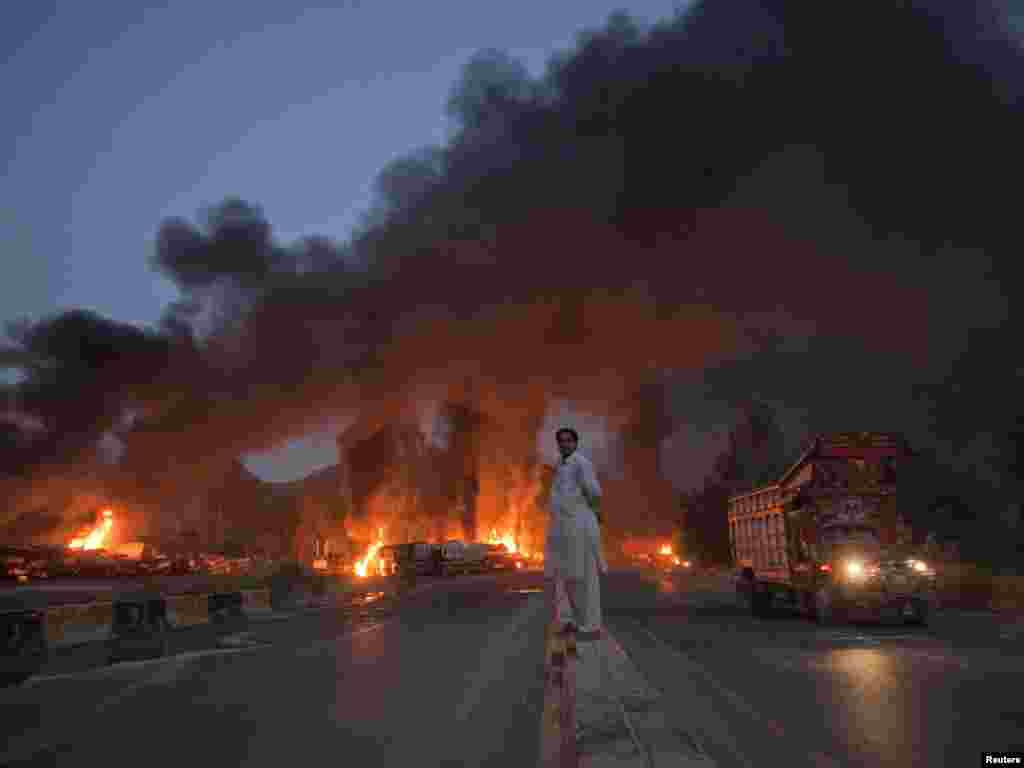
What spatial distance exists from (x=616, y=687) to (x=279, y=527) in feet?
407

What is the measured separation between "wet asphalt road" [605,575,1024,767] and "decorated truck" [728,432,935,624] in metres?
1.03

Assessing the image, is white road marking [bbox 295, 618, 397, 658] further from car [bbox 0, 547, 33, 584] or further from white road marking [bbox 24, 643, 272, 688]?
car [bbox 0, 547, 33, 584]

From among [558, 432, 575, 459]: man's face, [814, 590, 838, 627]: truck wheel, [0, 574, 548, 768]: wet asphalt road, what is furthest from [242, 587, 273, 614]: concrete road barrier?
[558, 432, 575, 459]: man's face

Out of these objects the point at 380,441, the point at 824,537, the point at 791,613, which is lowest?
the point at 791,613

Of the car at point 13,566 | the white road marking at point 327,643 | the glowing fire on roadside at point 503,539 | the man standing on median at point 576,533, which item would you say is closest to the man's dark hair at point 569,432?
the man standing on median at point 576,533

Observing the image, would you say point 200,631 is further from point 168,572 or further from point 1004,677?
point 168,572

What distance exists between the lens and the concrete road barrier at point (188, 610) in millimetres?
13992

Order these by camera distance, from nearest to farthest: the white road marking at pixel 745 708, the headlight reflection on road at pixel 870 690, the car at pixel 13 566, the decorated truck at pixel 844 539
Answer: the white road marking at pixel 745 708 < the headlight reflection on road at pixel 870 690 < the decorated truck at pixel 844 539 < the car at pixel 13 566

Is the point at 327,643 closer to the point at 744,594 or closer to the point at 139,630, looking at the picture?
the point at 139,630

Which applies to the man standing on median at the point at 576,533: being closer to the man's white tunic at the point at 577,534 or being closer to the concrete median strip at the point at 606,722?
the man's white tunic at the point at 577,534

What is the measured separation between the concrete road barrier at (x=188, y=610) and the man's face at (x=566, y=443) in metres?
9.28

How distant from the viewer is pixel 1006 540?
950 inches

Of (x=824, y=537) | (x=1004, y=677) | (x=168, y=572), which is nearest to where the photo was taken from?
(x=1004, y=677)

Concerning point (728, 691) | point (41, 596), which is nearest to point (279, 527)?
point (41, 596)
